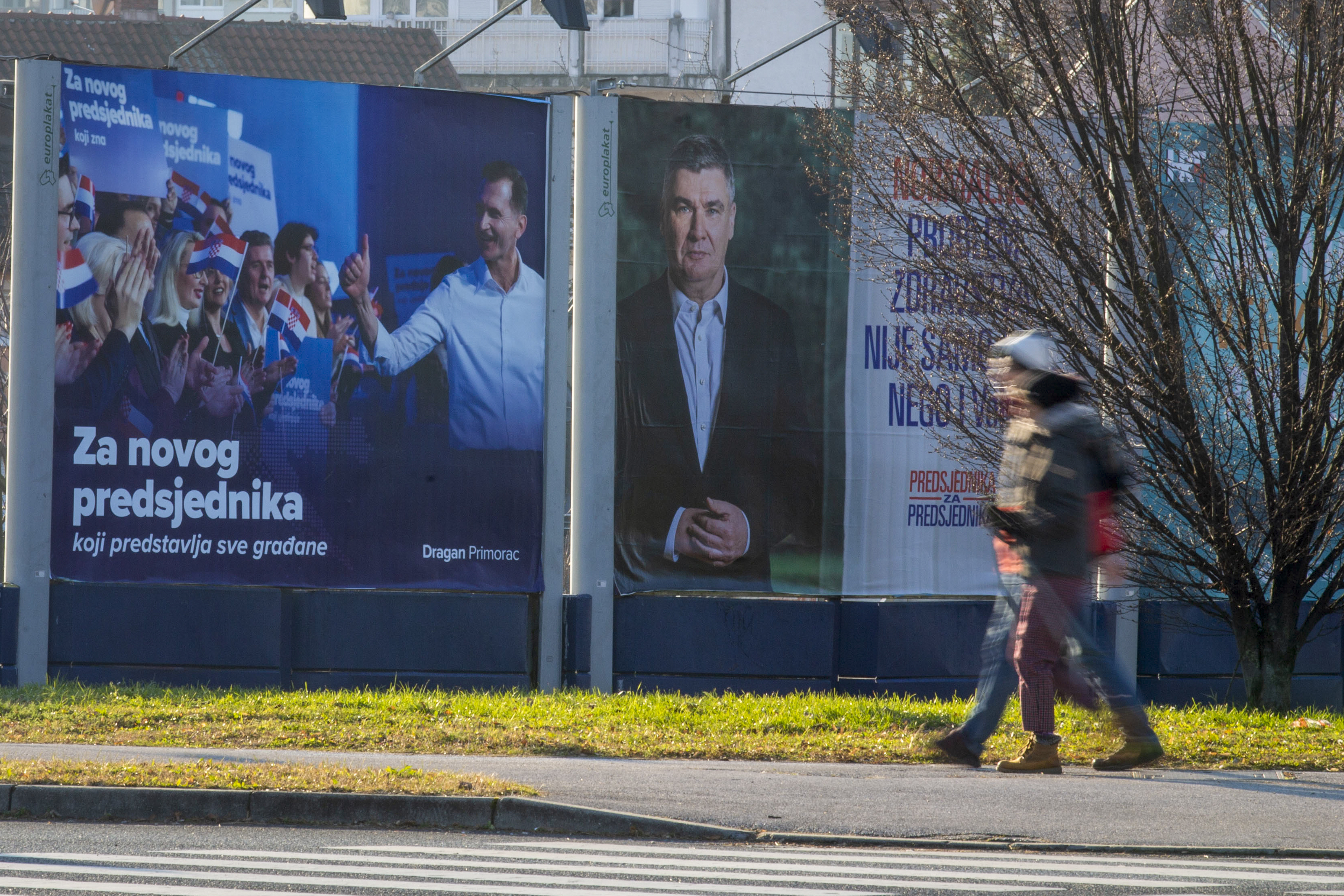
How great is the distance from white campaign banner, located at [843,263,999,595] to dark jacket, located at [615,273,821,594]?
427 mm

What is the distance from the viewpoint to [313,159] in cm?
1298

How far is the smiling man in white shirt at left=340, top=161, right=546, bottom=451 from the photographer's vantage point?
13.0m

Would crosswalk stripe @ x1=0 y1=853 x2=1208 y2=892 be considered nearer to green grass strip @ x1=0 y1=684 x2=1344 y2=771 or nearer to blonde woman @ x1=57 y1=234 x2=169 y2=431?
green grass strip @ x1=0 y1=684 x2=1344 y2=771

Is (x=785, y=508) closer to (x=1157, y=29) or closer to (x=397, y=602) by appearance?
(x=397, y=602)

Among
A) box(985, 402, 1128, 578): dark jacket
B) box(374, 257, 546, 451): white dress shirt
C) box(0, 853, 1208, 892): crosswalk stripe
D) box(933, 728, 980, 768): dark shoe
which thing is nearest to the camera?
box(0, 853, 1208, 892): crosswalk stripe

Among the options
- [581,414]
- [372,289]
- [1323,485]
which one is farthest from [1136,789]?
[372,289]

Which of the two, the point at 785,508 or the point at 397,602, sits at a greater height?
the point at 785,508

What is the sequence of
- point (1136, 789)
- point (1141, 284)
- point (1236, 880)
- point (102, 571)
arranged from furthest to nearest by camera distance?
point (102, 571), point (1141, 284), point (1136, 789), point (1236, 880)

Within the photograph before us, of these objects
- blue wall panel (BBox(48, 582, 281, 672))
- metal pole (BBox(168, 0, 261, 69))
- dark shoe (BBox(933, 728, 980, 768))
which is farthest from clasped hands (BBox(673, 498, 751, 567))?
dark shoe (BBox(933, 728, 980, 768))

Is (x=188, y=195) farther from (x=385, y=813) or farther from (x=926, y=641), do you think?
(x=385, y=813)

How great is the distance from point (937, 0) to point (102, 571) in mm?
8044

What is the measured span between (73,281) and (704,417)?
5412 mm

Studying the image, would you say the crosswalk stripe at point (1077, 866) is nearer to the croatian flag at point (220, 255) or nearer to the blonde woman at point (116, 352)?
the blonde woman at point (116, 352)

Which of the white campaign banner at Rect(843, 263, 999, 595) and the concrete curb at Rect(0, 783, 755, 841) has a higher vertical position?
the white campaign banner at Rect(843, 263, 999, 595)
